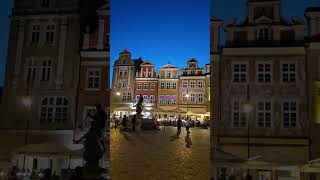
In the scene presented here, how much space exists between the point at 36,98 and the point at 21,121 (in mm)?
170

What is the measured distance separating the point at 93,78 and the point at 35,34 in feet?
1.47

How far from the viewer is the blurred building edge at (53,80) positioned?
Answer: 6.91 feet

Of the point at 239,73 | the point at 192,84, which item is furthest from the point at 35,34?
the point at 239,73

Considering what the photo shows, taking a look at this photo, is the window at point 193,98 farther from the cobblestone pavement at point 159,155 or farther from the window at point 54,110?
→ the window at point 54,110

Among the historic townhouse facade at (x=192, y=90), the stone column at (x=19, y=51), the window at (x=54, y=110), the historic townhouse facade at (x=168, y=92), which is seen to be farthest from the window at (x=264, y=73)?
the stone column at (x=19, y=51)

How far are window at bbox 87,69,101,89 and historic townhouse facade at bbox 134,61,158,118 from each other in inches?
11.2

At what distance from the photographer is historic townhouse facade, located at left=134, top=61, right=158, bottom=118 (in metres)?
1.85

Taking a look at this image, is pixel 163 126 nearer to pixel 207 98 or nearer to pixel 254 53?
pixel 207 98

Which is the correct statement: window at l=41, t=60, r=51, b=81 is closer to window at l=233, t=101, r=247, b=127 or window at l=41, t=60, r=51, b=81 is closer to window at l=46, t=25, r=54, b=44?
window at l=46, t=25, r=54, b=44

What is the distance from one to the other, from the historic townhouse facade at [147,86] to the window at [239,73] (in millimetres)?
447

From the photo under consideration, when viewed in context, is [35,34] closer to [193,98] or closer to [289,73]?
[193,98]

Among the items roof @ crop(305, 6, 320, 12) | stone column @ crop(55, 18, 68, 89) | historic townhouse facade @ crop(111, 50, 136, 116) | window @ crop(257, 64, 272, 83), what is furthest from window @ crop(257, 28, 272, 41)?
stone column @ crop(55, 18, 68, 89)

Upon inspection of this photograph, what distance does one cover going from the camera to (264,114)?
77.5 inches

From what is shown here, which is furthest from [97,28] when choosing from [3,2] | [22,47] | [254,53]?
[254,53]
